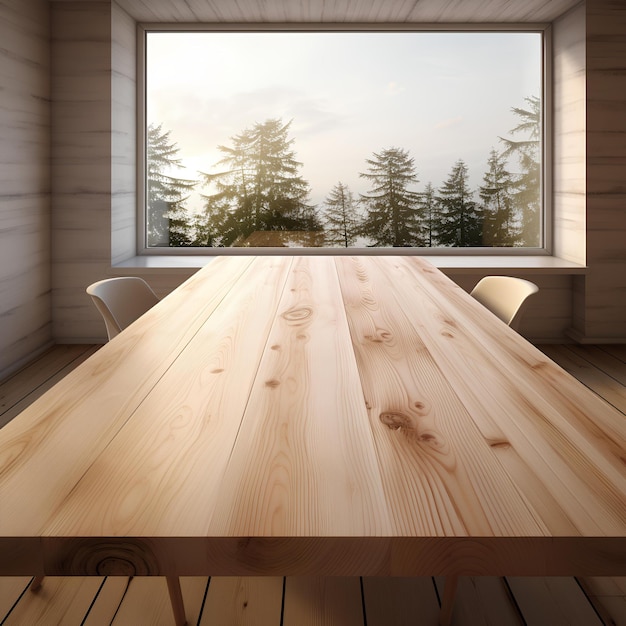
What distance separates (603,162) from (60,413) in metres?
4.39

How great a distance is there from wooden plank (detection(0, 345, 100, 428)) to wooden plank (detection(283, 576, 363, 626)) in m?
1.87

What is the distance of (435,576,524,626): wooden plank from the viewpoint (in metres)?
1.76

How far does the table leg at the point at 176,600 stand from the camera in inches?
62.3

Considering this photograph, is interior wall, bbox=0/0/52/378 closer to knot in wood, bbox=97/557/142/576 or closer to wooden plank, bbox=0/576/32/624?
wooden plank, bbox=0/576/32/624

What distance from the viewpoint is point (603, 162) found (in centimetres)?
454

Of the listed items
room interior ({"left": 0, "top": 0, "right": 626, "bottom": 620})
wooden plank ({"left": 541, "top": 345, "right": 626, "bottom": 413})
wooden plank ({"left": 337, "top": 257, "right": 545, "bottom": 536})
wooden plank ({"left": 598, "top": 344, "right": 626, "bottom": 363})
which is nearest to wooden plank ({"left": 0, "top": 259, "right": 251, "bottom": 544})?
wooden plank ({"left": 337, "top": 257, "right": 545, "bottom": 536})

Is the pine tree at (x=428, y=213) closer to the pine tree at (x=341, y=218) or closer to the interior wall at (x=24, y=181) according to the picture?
the pine tree at (x=341, y=218)

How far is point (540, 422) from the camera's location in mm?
1043

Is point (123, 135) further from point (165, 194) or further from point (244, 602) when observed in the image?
point (244, 602)

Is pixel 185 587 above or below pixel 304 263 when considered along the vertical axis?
below

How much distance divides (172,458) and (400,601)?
1189 mm

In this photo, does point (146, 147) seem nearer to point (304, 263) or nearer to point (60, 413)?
point (304, 263)

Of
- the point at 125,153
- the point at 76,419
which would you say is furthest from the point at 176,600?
the point at 125,153

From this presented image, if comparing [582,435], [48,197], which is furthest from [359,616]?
[48,197]
